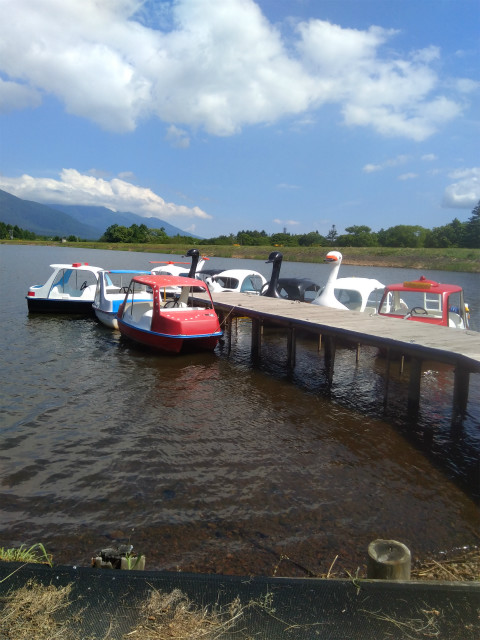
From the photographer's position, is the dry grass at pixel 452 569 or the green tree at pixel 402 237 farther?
the green tree at pixel 402 237

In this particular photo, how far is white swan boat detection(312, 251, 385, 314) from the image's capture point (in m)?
15.6

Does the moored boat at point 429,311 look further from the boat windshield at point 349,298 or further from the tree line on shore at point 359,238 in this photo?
the tree line on shore at point 359,238

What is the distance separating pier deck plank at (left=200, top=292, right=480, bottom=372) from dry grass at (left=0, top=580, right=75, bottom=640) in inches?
260

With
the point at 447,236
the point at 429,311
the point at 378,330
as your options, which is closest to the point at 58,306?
the point at 378,330

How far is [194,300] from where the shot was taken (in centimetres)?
1716

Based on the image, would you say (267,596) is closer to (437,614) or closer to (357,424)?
(437,614)

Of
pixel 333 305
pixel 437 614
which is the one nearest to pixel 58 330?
pixel 333 305

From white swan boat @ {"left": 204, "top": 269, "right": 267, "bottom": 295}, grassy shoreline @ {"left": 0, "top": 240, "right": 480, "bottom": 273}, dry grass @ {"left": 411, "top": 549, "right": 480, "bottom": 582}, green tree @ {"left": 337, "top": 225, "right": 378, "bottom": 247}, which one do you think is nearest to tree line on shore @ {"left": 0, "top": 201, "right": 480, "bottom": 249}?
A: green tree @ {"left": 337, "top": 225, "right": 378, "bottom": 247}

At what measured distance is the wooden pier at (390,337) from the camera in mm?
8461

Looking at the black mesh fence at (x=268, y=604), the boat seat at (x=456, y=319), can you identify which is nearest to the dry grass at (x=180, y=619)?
the black mesh fence at (x=268, y=604)

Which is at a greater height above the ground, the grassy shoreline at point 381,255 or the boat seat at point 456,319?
the grassy shoreline at point 381,255

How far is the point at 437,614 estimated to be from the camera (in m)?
3.16

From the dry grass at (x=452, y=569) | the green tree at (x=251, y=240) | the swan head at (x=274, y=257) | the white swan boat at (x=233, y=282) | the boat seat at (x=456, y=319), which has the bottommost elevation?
the dry grass at (x=452, y=569)

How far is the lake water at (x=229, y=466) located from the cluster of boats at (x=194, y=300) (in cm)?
130
